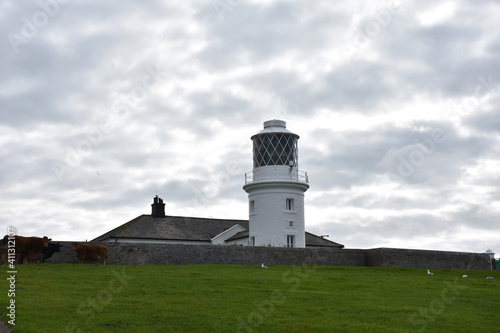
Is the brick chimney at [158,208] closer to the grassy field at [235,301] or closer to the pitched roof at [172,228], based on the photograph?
the pitched roof at [172,228]

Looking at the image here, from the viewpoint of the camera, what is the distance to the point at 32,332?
1021 cm

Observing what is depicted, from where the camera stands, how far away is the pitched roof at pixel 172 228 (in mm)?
36188

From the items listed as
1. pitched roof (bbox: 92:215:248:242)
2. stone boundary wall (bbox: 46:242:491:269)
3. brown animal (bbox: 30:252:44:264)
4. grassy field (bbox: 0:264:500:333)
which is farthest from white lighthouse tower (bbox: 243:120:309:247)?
brown animal (bbox: 30:252:44:264)

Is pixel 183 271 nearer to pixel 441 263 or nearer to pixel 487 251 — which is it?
pixel 441 263

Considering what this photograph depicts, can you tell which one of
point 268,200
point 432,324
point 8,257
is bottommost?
point 432,324

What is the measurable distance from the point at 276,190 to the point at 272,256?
633cm

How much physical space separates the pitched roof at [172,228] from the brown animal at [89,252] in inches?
522

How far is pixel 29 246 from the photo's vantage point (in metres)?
20.6

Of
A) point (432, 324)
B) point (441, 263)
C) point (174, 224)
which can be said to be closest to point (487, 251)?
point (441, 263)

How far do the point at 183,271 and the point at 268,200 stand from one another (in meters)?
11.5

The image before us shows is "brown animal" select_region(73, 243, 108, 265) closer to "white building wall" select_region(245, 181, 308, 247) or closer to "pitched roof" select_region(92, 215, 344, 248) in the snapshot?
"white building wall" select_region(245, 181, 308, 247)

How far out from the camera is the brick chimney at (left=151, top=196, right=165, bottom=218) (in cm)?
3993

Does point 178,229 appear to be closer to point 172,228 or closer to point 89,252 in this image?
point 172,228

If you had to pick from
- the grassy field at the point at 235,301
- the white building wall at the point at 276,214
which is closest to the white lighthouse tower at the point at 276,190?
the white building wall at the point at 276,214
